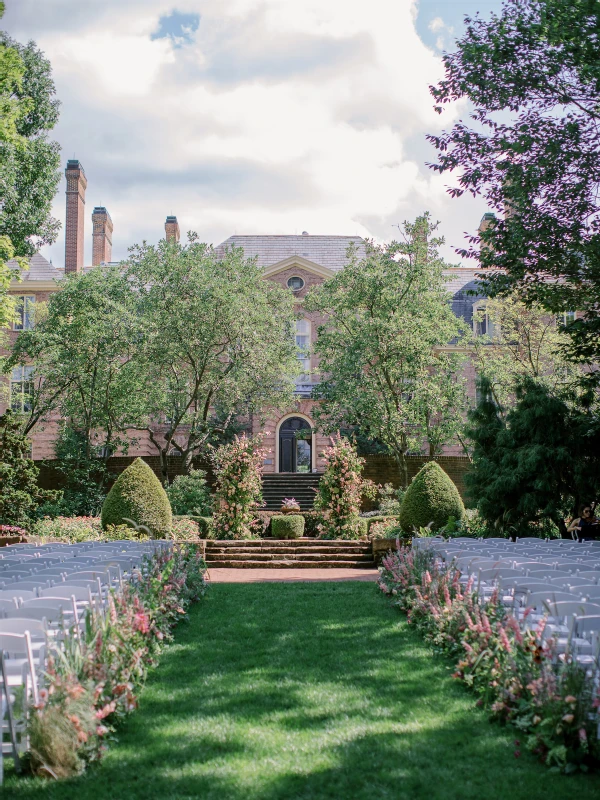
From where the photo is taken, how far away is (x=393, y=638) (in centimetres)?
923

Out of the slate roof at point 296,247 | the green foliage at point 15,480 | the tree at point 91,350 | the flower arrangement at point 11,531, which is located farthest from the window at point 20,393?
the slate roof at point 296,247

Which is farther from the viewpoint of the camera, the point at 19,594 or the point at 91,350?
the point at 91,350

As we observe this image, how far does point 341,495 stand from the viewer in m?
21.2

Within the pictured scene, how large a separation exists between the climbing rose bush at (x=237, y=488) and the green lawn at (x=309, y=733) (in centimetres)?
1116

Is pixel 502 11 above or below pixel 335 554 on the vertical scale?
above

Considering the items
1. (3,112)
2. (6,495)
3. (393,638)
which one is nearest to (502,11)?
(3,112)

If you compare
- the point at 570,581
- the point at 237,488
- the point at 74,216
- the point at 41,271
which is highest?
the point at 74,216

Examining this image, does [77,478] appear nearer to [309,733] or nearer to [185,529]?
[185,529]

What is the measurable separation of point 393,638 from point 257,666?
207cm

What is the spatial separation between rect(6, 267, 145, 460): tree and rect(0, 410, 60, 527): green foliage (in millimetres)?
4395

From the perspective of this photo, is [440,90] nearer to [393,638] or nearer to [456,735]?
[393,638]

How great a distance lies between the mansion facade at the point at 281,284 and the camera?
35.6 meters

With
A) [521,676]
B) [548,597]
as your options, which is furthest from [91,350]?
[521,676]

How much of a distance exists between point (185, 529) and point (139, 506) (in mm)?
1576
